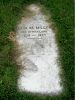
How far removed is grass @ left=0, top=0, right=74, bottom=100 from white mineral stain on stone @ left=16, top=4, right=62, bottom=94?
4.1 inches

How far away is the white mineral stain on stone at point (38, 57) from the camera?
14.5 ft

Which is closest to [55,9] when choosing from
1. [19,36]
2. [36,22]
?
[36,22]

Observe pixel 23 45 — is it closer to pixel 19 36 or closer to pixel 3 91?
pixel 19 36

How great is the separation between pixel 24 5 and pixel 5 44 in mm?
902

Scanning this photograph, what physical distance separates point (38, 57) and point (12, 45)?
0.46 meters

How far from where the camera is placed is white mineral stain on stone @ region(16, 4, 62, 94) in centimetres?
441

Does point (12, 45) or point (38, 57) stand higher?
point (12, 45)

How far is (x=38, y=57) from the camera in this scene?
468cm

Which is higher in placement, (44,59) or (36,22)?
(36,22)

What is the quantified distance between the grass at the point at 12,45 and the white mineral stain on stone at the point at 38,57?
0.10m

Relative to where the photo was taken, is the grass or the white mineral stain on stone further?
the white mineral stain on stone

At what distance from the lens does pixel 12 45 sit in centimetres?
479

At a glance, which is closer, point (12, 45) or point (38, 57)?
point (38, 57)

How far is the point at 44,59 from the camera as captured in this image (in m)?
4.66
